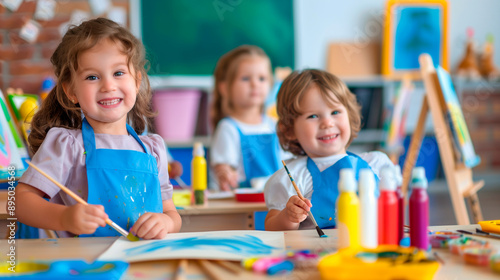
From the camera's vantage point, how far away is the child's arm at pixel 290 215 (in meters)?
1.05

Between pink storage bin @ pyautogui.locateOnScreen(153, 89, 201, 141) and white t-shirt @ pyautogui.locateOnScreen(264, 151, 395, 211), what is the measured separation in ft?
7.99

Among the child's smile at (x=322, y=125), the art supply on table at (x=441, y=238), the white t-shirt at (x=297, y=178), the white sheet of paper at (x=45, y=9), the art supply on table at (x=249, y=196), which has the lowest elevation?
the art supply on table at (x=249, y=196)

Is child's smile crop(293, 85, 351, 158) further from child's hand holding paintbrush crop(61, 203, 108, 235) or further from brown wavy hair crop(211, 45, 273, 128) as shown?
brown wavy hair crop(211, 45, 273, 128)

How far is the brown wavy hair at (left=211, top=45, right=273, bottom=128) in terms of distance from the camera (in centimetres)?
255

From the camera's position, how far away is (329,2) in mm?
4473

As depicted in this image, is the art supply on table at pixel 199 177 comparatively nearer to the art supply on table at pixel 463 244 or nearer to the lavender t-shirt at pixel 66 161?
the lavender t-shirt at pixel 66 161

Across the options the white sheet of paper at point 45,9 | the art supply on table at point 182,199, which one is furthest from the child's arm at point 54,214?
the white sheet of paper at point 45,9

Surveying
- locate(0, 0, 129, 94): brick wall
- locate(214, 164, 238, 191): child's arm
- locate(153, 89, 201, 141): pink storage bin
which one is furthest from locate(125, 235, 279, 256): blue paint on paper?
locate(0, 0, 129, 94): brick wall

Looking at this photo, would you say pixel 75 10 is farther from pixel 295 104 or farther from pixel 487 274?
pixel 487 274

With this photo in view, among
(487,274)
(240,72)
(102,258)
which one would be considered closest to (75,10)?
(240,72)

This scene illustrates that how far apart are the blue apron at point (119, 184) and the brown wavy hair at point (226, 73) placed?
139 cm

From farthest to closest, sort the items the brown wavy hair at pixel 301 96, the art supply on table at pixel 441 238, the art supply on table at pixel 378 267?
the brown wavy hair at pixel 301 96 < the art supply on table at pixel 441 238 < the art supply on table at pixel 378 267

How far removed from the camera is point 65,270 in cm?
73

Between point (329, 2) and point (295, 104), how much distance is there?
3.32m
